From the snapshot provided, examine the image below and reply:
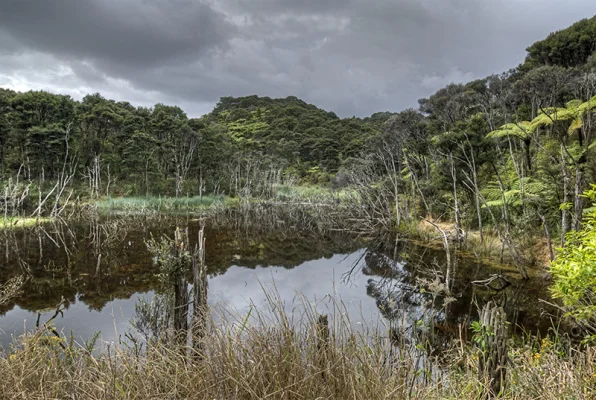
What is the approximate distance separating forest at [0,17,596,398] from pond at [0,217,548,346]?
1209mm

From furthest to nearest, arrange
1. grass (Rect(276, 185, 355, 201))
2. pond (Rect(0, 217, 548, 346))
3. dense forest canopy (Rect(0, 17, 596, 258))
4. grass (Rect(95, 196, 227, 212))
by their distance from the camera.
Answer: grass (Rect(276, 185, 355, 201)) < grass (Rect(95, 196, 227, 212)) < dense forest canopy (Rect(0, 17, 596, 258)) < pond (Rect(0, 217, 548, 346))

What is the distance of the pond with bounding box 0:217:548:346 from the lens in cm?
760

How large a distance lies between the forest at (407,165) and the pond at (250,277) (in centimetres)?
121

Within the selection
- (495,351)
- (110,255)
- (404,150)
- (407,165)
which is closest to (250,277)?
(110,255)

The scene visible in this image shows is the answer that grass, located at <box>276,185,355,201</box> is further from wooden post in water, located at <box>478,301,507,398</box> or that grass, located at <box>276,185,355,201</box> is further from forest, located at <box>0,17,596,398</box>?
wooden post in water, located at <box>478,301,507,398</box>

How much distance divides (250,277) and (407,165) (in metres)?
13.3

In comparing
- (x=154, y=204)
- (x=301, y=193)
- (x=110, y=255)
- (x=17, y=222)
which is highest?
(x=301, y=193)

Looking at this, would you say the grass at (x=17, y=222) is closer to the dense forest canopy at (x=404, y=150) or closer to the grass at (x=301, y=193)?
the dense forest canopy at (x=404, y=150)

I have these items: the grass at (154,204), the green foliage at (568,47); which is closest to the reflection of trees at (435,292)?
the green foliage at (568,47)

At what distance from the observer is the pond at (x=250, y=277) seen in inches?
299

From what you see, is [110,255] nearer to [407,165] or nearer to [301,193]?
[407,165]

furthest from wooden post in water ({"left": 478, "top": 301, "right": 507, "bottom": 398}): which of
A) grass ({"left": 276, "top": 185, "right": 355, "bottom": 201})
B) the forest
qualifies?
grass ({"left": 276, "top": 185, "right": 355, "bottom": 201})

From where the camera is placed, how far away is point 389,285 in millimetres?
10586

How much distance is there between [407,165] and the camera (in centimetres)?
2070
